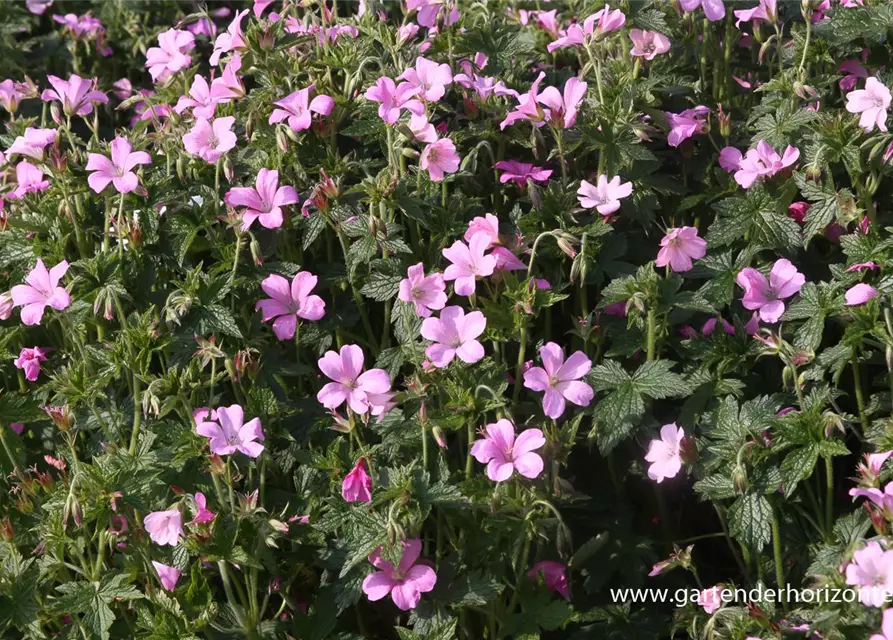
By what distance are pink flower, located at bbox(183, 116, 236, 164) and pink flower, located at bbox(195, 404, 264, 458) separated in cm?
65

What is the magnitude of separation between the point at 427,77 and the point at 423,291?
22.9 inches

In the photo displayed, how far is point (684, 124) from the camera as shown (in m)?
2.68

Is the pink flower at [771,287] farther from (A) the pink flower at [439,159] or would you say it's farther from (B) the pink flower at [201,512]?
(B) the pink flower at [201,512]

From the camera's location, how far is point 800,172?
254 cm

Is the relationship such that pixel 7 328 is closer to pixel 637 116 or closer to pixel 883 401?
pixel 637 116

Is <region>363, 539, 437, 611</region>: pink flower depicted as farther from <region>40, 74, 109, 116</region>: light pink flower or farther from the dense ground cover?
<region>40, 74, 109, 116</region>: light pink flower

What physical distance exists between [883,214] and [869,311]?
46 cm

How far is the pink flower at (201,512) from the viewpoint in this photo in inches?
83.3

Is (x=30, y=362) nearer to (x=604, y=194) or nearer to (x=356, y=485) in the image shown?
(x=356, y=485)

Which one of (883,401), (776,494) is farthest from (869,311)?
(776,494)

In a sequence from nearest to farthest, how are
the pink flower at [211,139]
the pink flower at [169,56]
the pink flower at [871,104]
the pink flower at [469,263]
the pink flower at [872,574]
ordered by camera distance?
1. the pink flower at [872,574]
2. the pink flower at [469,263]
3. the pink flower at [871,104]
4. the pink flower at [211,139]
5. the pink flower at [169,56]

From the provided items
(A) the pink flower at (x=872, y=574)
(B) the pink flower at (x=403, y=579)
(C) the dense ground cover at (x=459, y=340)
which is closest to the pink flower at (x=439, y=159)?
(C) the dense ground cover at (x=459, y=340)

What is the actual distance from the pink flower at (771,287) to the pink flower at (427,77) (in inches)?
31.4

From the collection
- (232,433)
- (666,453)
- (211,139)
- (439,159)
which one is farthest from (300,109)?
(666,453)
